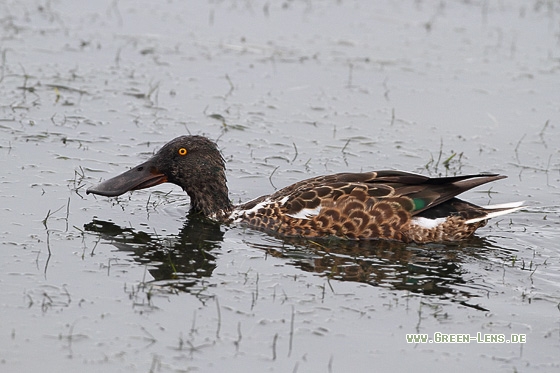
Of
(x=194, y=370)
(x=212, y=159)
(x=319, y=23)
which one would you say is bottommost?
(x=194, y=370)

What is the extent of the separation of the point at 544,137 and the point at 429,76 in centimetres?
244

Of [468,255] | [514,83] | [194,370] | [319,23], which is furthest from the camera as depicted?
[319,23]

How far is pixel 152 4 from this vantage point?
16875 millimetres

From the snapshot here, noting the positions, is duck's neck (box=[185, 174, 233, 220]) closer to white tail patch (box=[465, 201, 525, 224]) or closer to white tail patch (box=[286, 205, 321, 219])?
white tail patch (box=[286, 205, 321, 219])

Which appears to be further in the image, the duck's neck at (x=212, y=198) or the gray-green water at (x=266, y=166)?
the duck's neck at (x=212, y=198)

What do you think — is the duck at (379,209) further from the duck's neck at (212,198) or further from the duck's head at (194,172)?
the duck's head at (194,172)

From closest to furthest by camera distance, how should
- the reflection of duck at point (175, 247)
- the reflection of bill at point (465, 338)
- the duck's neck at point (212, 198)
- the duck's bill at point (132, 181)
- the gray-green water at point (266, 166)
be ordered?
the gray-green water at point (266, 166)
the reflection of bill at point (465, 338)
the reflection of duck at point (175, 247)
the duck's bill at point (132, 181)
the duck's neck at point (212, 198)

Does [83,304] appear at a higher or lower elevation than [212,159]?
lower

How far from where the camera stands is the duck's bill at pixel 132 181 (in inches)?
376

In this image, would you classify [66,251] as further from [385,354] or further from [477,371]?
[477,371]

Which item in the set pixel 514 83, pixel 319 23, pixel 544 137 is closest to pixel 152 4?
pixel 319 23

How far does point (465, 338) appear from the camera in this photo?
23.2ft

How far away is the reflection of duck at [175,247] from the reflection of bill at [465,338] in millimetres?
1754

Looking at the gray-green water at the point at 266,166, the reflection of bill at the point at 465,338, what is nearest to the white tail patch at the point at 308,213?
the gray-green water at the point at 266,166
